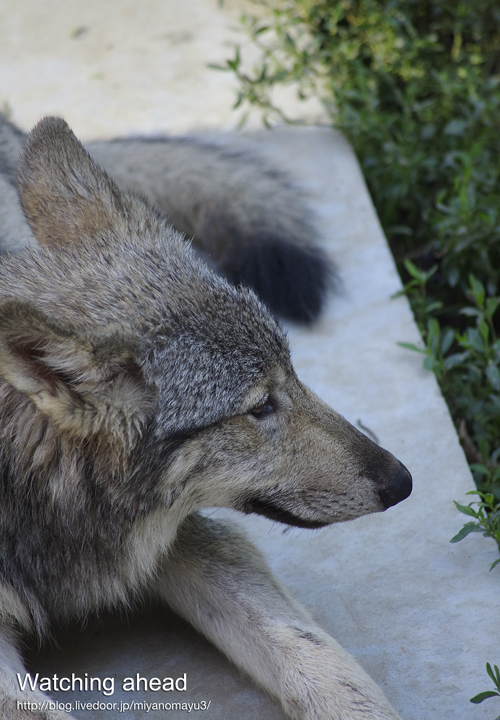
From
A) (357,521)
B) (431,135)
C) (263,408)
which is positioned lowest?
(357,521)

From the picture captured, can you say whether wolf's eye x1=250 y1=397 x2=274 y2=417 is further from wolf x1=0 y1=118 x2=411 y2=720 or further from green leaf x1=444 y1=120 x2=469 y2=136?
green leaf x1=444 y1=120 x2=469 y2=136

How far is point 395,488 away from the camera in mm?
2367

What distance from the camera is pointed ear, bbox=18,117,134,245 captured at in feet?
8.29

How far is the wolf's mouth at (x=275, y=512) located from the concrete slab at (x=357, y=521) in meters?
0.39

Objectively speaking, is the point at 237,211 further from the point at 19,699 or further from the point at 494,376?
the point at 19,699

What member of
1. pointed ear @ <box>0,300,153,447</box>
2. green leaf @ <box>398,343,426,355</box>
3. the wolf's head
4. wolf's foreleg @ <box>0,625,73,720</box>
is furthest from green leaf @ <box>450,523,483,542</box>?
wolf's foreleg @ <box>0,625,73,720</box>

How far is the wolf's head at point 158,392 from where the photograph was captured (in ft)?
6.63

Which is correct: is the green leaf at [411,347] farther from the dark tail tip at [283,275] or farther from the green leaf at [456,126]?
the green leaf at [456,126]

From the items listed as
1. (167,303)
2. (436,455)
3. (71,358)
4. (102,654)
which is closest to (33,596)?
(102,654)

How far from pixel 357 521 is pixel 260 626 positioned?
2.47ft

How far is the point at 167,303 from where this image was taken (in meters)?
2.20

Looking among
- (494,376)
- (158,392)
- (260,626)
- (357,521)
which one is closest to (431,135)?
(494,376)

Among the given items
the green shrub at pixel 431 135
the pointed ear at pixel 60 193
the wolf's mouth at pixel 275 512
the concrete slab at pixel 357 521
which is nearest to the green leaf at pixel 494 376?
the green shrub at pixel 431 135

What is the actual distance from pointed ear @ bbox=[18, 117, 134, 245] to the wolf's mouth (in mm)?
976
